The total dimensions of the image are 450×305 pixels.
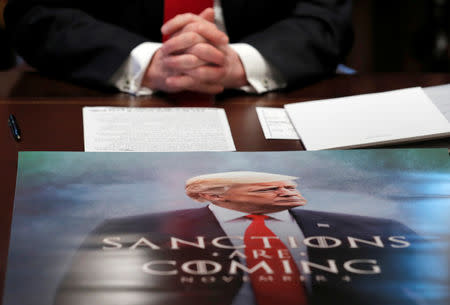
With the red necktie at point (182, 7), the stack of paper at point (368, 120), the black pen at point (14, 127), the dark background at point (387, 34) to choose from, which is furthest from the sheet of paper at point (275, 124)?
the dark background at point (387, 34)

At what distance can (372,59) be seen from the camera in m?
2.96

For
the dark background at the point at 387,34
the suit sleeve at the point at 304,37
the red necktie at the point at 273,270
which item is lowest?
the red necktie at the point at 273,270

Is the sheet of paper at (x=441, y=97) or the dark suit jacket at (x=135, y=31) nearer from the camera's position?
the sheet of paper at (x=441, y=97)

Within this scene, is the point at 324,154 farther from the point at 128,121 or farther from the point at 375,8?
the point at 375,8

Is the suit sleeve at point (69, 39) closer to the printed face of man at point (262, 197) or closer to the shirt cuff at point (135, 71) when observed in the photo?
the shirt cuff at point (135, 71)

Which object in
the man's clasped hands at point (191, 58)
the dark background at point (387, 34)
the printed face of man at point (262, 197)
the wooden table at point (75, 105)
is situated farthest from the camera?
the dark background at point (387, 34)

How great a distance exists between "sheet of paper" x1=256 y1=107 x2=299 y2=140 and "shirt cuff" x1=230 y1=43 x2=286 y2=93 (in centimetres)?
12

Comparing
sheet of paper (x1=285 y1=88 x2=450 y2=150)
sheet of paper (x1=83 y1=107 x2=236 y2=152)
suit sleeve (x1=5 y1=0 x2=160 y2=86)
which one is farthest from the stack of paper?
suit sleeve (x1=5 y1=0 x2=160 y2=86)

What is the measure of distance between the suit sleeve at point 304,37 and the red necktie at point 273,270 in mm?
591

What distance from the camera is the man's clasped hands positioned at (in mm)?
968

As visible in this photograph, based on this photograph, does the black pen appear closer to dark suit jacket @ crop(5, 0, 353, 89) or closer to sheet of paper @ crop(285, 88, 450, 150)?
dark suit jacket @ crop(5, 0, 353, 89)

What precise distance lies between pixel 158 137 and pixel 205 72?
24cm

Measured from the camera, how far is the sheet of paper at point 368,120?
2.52 feet

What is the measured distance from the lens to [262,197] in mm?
596
